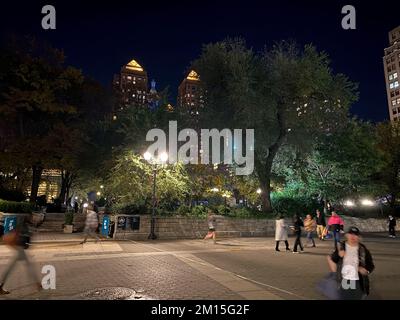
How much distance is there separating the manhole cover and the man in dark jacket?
3715mm

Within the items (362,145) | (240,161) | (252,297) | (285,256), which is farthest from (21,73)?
(362,145)

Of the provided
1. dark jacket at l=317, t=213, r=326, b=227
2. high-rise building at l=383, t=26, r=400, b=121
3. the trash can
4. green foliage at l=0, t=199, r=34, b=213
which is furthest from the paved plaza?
high-rise building at l=383, t=26, r=400, b=121

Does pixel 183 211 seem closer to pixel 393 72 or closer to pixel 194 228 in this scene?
pixel 194 228

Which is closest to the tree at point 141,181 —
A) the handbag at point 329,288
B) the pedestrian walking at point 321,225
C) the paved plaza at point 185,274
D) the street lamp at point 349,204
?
the paved plaza at point 185,274

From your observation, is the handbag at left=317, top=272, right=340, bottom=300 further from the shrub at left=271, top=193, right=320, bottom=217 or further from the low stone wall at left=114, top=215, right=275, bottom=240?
the shrub at left=271, top=193, right=320, bottom=217

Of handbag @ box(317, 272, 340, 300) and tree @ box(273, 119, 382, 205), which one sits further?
tree @ box(273, 119, 382, 205)

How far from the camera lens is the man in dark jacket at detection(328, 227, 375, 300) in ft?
18.6

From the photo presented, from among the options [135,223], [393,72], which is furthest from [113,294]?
[393,72]

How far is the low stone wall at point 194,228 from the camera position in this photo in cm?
1945

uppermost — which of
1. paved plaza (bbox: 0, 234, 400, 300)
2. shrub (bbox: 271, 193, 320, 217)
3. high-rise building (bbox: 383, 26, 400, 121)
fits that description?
high-rise building (bbox: 383, 26, 400, 121)

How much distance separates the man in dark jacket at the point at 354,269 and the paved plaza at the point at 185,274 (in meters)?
1.35

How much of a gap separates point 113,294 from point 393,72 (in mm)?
143251

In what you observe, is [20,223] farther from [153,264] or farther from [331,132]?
[331,132]

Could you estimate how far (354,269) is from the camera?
18.6 feet
